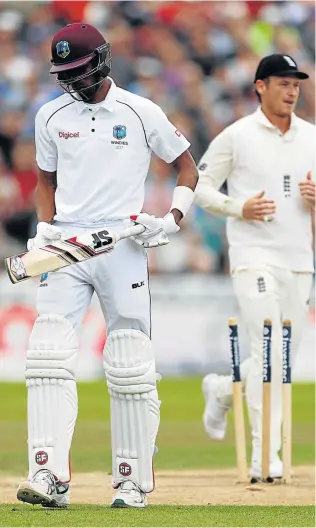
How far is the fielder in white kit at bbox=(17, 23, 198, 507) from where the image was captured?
597 cm

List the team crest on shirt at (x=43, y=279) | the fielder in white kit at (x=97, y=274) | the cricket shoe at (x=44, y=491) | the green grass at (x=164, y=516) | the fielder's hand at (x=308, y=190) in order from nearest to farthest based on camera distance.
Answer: the green grass at (x=164, y=516), the cricket shoe at (x=44, y=491), the fielder in white kit at (x=97, y=274), the team crest on shirt at (x=43, y=279), the fielder's hand at (x=308, y=190)

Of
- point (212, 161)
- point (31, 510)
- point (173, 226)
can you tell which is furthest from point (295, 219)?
point (31, 510)

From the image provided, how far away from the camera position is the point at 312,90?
57.2 ft

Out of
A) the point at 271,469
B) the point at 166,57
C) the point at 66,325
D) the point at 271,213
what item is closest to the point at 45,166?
the point at 66,325

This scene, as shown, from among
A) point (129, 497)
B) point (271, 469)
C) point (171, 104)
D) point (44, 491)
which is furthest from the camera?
point (171, 104)

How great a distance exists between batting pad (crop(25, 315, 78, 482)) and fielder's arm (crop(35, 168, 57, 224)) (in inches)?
24.6

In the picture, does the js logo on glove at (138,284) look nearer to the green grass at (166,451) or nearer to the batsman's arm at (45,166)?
the batsman's arm at (45,166)

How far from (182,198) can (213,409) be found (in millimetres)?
2768

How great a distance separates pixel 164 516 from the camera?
5.69m

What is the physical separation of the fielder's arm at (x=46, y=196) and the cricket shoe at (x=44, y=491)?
1261 millimetres

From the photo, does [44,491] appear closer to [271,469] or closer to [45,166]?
[45,166]

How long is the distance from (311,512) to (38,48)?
1243cm

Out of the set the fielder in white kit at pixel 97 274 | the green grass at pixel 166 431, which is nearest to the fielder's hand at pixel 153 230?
the fielder in white kit at pixel 97 274

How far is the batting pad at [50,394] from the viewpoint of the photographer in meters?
5.94
